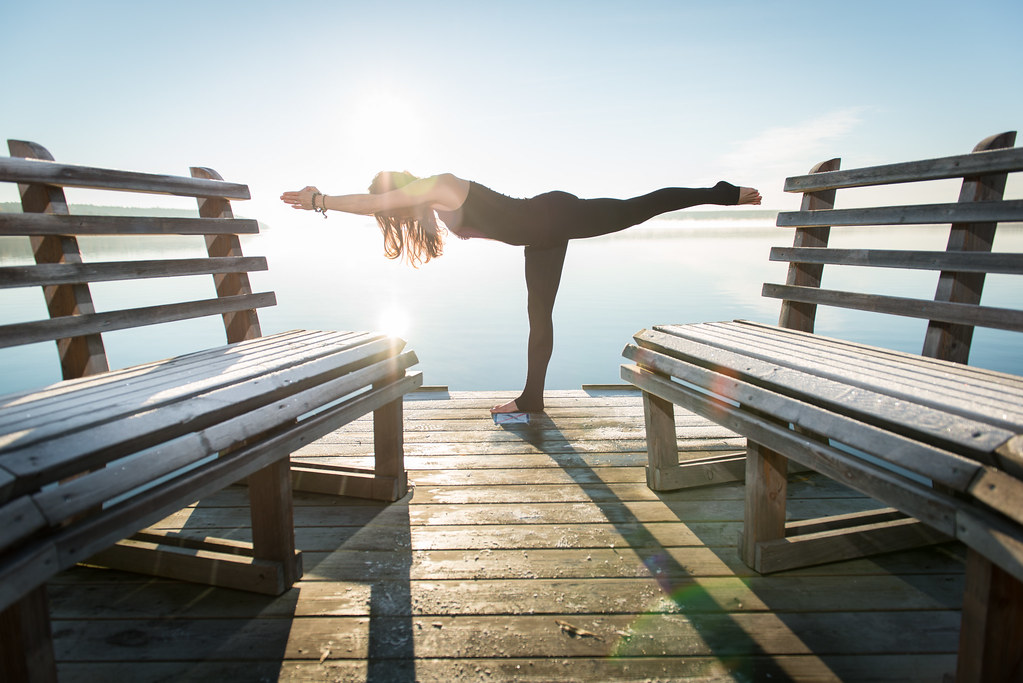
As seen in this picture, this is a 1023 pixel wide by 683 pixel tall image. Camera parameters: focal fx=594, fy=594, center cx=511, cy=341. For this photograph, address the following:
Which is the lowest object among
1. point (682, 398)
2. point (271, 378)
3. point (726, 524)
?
point (726, 524)

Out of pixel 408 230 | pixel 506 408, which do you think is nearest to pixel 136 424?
pixel 408 230

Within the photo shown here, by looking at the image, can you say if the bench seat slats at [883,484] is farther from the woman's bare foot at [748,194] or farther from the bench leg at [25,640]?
the bench leg at [25,640]

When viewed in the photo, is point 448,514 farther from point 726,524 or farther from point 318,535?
point 726,524

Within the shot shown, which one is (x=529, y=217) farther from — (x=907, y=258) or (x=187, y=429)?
(x=187, y=429)

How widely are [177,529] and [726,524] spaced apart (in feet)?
7.61

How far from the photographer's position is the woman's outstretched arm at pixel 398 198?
10.2 ft

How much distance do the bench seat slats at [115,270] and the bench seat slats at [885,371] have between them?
88.0 inches

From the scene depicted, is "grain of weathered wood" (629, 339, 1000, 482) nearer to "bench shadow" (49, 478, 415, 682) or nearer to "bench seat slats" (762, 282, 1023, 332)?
"bench seat slats" (762, 282, 1023, 332)

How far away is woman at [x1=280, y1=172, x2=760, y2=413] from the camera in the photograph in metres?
3.46

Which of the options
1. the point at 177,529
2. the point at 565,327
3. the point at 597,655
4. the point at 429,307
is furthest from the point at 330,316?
the point at 597,655

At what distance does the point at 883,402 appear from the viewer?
1.50 m

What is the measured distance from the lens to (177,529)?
99.0 inches

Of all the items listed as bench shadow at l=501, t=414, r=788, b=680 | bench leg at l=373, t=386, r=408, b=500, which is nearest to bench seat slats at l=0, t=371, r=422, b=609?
bench leg at l=373, t=386, r=408, b=500

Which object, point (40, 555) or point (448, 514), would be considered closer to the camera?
point (40, 555)
